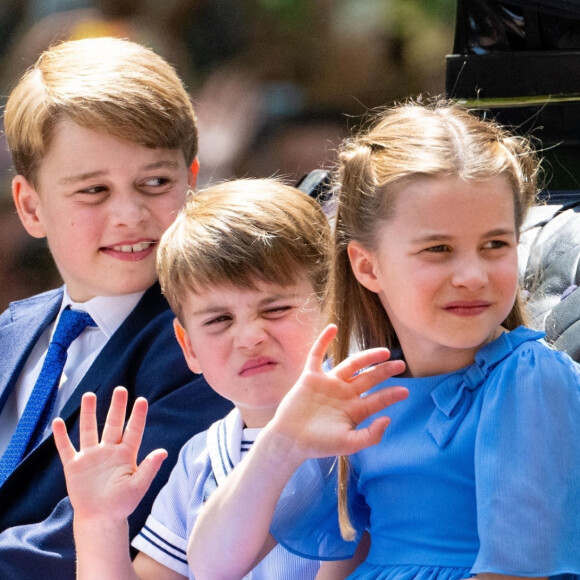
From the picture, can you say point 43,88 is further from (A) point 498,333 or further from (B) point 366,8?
(B) point 366,8

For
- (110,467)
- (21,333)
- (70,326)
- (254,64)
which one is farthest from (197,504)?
(254,64)

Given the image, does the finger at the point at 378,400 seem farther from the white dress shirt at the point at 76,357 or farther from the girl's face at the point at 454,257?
the white dress shirt at the point at 76,357

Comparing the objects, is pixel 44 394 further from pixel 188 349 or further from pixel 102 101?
pixel 102 101

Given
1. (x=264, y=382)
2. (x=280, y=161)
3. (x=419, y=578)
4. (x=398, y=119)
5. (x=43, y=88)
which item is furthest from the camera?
(x=280, y=161)

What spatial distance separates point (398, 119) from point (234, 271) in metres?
0.32

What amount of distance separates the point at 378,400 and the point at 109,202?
0.81 meters

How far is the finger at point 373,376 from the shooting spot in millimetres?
1156

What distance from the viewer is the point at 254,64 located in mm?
4156

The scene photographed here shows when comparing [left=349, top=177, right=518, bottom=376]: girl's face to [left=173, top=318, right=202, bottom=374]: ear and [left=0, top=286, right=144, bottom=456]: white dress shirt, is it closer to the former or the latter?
[left=173, top=318, right=202, bottom=374]: ear

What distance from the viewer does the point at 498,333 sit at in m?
1.21

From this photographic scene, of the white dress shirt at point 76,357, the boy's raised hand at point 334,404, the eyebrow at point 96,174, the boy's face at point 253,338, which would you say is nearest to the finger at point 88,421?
the boy's face at point 253,338

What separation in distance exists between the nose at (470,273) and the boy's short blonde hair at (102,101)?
2.64 ft

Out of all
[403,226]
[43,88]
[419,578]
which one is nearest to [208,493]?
[419,578]

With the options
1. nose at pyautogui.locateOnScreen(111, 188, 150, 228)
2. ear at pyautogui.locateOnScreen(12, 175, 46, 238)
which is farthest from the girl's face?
ear at pyautogui.locateOnScreen(12, 175, 46, 238)
